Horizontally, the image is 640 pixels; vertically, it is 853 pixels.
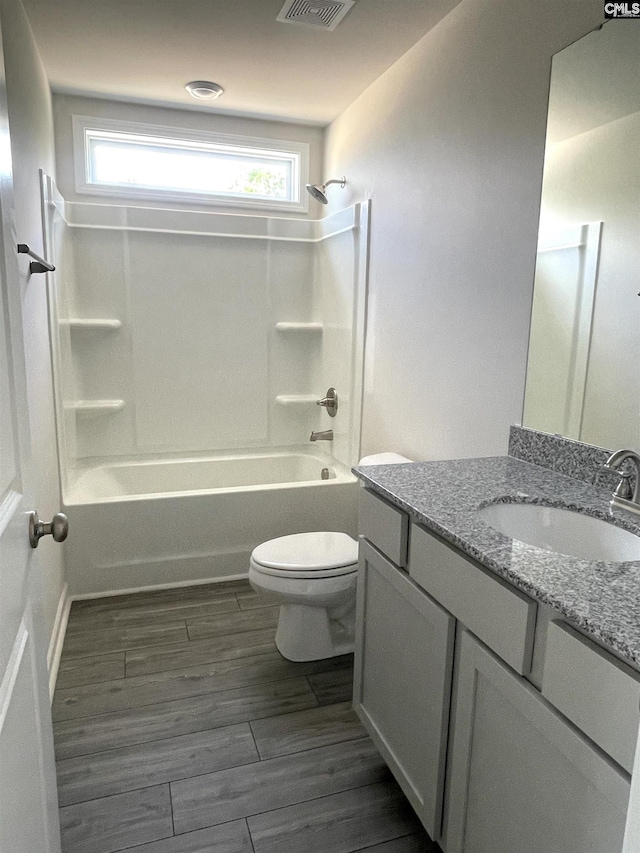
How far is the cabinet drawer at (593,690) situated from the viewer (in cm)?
82

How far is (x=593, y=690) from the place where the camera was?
88 centimetres

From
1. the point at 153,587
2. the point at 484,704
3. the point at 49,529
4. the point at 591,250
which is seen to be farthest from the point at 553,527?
the point at 153,587

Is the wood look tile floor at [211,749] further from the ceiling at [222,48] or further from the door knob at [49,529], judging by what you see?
the ceiling at [222,48]

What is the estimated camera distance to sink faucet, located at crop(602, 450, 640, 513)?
1424 mm

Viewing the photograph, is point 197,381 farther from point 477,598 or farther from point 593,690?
point 593,690

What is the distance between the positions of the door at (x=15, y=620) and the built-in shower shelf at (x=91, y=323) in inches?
91.7

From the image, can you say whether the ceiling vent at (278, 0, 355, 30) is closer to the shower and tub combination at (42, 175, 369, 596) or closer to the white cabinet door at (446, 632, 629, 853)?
the shower and tub combination at (42, 175, 369, 596)

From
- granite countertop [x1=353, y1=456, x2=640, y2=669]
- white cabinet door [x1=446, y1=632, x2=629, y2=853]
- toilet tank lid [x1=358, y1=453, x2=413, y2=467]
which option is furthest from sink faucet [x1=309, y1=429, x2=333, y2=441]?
white cabinet door [x1=446, y1=632, x2=629, y2=853]

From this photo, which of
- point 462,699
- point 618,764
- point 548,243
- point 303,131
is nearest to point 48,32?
point 303,131

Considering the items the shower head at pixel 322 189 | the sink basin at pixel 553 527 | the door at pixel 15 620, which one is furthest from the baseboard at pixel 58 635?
the shower head at pixel 322 189

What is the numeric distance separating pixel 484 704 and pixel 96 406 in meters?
2.82

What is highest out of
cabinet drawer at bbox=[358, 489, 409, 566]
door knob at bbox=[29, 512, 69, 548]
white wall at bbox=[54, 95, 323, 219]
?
white wall at bbox=[54, 95, 323, 219]

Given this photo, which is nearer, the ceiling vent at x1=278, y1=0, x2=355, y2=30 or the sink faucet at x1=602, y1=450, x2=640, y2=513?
the sink faucet at x1=602, y1=450, x2=640, y2=513

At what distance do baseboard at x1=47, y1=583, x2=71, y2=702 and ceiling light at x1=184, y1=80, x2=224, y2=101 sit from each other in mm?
2568
